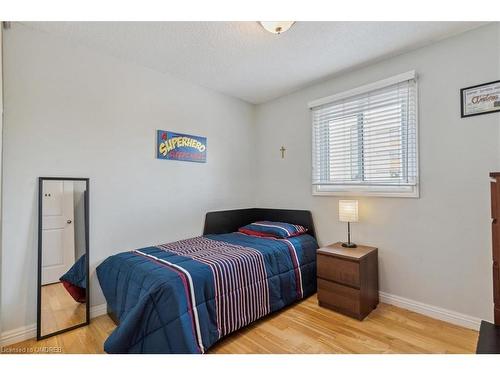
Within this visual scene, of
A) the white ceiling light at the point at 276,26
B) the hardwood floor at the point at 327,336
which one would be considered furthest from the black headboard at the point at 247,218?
the white ceiling light at the point at 276,26

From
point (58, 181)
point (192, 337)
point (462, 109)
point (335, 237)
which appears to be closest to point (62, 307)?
point (58, 181)

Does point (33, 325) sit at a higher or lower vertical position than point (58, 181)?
lower

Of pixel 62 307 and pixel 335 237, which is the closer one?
pixel 62 307

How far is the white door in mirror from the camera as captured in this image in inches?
77.4

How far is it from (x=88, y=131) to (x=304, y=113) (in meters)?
2.31

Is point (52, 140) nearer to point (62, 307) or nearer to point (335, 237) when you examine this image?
point (62, 307)

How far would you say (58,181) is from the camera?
2023 millimetres

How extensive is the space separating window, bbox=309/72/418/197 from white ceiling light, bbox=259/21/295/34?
3.60ft

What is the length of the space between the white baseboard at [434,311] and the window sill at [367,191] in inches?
38.1

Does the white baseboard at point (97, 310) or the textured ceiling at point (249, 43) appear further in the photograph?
the white baseboard at point (97, 310)

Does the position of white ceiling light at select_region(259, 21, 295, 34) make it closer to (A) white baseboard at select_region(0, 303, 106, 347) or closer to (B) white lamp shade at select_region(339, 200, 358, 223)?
(B) white lamp shade at select_region(339, 200, 358, 223)

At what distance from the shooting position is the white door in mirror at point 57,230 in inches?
77.4

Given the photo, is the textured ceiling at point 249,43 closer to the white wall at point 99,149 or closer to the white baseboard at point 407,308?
the white wall at point 99,149
